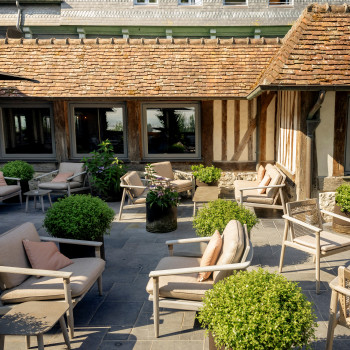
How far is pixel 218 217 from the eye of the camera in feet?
17.2

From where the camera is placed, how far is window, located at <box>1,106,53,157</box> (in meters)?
11.6

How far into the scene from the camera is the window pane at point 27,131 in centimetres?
1166

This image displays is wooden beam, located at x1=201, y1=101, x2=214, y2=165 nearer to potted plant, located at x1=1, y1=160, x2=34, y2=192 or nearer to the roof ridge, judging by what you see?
the roof ridge

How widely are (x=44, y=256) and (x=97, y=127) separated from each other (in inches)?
298

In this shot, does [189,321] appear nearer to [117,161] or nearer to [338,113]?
[338,113]

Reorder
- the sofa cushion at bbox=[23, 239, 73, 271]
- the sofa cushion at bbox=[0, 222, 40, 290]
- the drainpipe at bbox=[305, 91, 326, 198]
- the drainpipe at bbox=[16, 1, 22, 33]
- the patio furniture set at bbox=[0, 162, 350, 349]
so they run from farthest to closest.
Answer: the drainpipe at bbox=[16, 1, 22, 33], the drainpipe at bbox=[305, 91, 326, 198], the sofa cushion at bbox=[23, 239, 73, 271], the sofa cushion at bbox=[0, 222, 40, 290], the patio furniture set at bbox=[0, 162, 350, 349]

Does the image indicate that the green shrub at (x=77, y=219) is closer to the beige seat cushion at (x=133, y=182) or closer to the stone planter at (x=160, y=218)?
the stone planter at (x=160, y=218)

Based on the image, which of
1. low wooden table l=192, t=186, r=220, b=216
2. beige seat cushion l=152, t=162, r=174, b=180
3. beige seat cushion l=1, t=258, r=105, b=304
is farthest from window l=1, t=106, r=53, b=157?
beige seat cushion l=1, t=258, r=105, b=304

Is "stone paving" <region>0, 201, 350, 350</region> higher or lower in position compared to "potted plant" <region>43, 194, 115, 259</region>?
lower

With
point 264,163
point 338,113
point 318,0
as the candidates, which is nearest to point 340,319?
point 338,113

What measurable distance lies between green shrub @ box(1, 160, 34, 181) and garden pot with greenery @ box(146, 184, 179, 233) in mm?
4583

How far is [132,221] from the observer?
8.34m

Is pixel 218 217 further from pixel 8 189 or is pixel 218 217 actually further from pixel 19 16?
pixel 19 16

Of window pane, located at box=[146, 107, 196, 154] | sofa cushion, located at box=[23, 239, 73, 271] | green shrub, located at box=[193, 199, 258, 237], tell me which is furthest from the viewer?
window pane, located at box=[146, 107, 196, 154]
